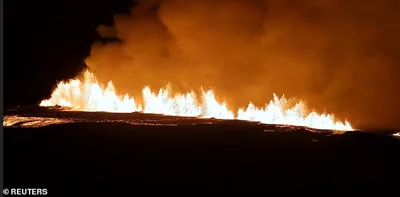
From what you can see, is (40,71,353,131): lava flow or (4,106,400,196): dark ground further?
(40,71,353,131): lava flow

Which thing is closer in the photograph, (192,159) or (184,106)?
(192,159)

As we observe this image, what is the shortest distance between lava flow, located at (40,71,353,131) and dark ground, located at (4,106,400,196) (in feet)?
20.4

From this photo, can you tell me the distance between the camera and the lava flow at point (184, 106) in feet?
81.9

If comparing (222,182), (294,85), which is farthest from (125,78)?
(222,182)

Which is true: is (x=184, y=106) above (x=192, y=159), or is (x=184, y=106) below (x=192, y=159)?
above

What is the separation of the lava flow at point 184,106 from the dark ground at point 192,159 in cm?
621

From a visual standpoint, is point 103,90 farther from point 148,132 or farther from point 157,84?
point 148,132

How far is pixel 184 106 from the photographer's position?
3091 cm

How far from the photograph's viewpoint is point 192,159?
1394cm

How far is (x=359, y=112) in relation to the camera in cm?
3052

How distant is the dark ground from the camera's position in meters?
11.9

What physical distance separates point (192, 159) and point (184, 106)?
17031 mm

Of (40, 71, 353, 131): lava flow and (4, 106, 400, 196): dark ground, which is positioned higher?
(40, 71, 353, 131): lava flow

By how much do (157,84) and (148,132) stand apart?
2143 cm
